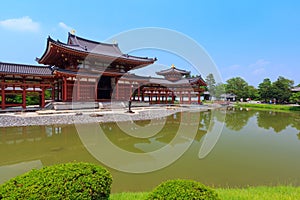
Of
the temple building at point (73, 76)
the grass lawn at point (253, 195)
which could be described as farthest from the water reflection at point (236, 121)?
the temple building at point (73, 76)

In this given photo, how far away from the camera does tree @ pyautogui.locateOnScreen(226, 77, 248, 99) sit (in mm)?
55984

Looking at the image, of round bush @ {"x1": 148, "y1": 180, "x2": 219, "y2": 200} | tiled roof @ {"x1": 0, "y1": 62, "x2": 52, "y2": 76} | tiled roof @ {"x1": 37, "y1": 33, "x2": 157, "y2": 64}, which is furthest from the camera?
tiled roof @ {"x1": 37, "y1": 33, "x2": 157, "y2": 64}

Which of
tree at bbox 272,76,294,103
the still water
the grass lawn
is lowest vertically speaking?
the still water

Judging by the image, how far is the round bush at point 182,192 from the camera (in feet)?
6.34

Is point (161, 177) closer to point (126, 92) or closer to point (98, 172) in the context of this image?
point (98, 172)

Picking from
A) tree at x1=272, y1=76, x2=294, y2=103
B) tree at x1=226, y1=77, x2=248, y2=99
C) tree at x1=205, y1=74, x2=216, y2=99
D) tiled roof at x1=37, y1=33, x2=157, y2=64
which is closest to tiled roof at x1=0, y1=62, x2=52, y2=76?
tiled roof at x1=37, y1=33, x2=157, y2=64

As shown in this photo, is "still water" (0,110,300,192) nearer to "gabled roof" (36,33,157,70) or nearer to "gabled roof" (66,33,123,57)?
"gabled roof" (36,33,157,70)

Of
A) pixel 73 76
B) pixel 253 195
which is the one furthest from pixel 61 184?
pixel 73 76

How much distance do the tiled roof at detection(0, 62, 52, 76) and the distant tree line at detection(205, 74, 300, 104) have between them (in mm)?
49523

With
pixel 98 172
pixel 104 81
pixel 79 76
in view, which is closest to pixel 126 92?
pixel 104 81

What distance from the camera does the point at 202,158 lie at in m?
6.08

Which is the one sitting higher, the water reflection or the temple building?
the temple building

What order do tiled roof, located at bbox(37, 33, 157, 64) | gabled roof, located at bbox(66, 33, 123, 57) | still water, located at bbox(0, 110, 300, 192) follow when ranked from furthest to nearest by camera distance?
1. gabled roof, located at bbox(66, 33, 123, 57)
2. tiled roof, located at bbox(37, 33, 157, 64)
3. still water, located at bbox(0, 110, 300, 192)

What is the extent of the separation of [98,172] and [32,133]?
8.72 meters
